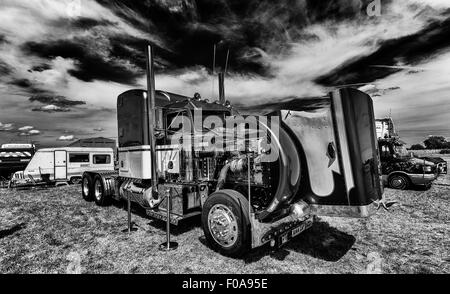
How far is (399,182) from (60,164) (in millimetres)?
17851

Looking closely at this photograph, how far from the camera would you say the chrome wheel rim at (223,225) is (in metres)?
4.36

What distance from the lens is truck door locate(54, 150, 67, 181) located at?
50.6 feet

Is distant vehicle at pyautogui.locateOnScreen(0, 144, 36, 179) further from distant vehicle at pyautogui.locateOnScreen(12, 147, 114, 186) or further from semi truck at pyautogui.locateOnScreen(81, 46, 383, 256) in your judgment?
semi truck at pyautogui.locateOnScreen(81, 46, 383, 256)

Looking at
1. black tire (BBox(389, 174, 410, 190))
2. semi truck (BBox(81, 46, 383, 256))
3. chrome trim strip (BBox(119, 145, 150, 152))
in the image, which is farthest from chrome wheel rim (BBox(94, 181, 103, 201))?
black tire (BBox(389, 174, 410, 190))

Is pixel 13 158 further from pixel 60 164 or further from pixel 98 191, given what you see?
pixel 98 191

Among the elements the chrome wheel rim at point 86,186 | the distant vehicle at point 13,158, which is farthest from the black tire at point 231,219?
the distant vehicle at point 13,158

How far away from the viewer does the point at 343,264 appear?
14.0ft

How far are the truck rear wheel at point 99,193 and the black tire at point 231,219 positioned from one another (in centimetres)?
551

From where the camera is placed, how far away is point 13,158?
57.0 ft

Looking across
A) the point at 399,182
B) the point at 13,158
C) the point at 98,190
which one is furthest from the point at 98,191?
the point at 399,182

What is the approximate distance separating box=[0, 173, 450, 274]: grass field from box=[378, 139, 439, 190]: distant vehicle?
410 centimetres

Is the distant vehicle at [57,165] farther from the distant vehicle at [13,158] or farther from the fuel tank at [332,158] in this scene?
the fuel tank at [332,158]
